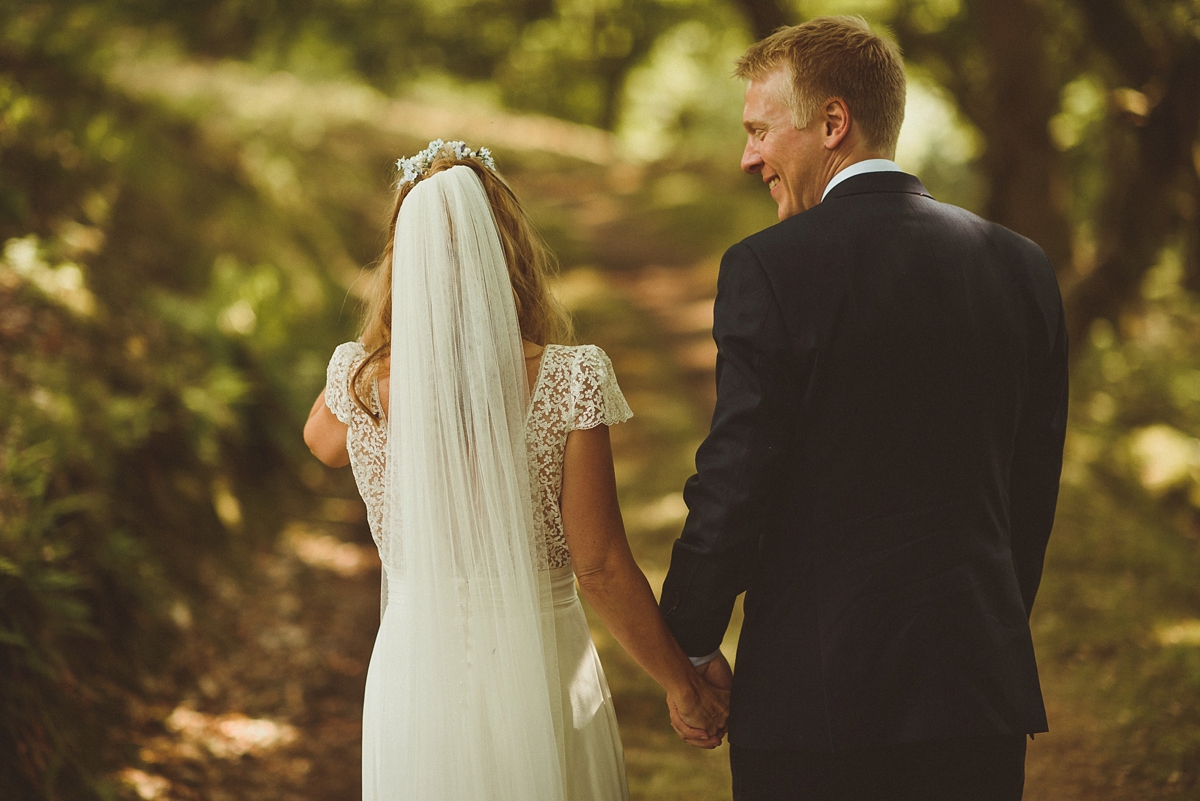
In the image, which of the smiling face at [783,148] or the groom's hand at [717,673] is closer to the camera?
the smiling face at [783,148]

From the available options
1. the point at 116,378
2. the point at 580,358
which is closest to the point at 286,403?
the point at 116,378

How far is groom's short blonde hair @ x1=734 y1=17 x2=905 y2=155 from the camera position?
2188 millimetres

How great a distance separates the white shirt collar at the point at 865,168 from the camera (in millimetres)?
2189

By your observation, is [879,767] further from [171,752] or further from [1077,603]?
[1077,603]

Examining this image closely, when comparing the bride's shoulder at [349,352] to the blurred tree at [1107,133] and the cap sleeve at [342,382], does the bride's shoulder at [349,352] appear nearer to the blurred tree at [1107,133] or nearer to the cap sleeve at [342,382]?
the cap sleeve at [342,382]

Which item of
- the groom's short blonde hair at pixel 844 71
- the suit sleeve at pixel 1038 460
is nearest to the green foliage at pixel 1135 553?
the suit sleeve at pixel 1038 460

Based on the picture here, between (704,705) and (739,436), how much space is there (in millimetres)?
848

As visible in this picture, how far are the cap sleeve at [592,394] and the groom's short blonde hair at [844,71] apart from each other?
2.50 feet

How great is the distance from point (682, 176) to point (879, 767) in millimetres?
17289

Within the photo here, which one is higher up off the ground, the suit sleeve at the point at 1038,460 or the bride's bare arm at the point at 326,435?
the bride's bare arm at the point at 326,435

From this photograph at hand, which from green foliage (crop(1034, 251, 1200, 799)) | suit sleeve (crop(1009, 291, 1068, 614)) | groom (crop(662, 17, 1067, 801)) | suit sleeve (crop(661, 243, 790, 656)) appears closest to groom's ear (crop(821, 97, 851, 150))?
groom (crop(662, 17, 1067, 801))

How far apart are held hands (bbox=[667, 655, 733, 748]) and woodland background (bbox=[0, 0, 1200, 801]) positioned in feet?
5.08

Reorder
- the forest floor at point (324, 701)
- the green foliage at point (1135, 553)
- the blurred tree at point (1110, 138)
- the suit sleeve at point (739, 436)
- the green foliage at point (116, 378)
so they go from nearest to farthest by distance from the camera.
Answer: the suit sleeve at point (739, 436) → the green foliage at point (116, 378) → the forest floor at point (324, 701) → the green foliage at point (1135, 553) → the blurred tree at point (1110, 138)

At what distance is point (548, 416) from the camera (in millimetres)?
2291
